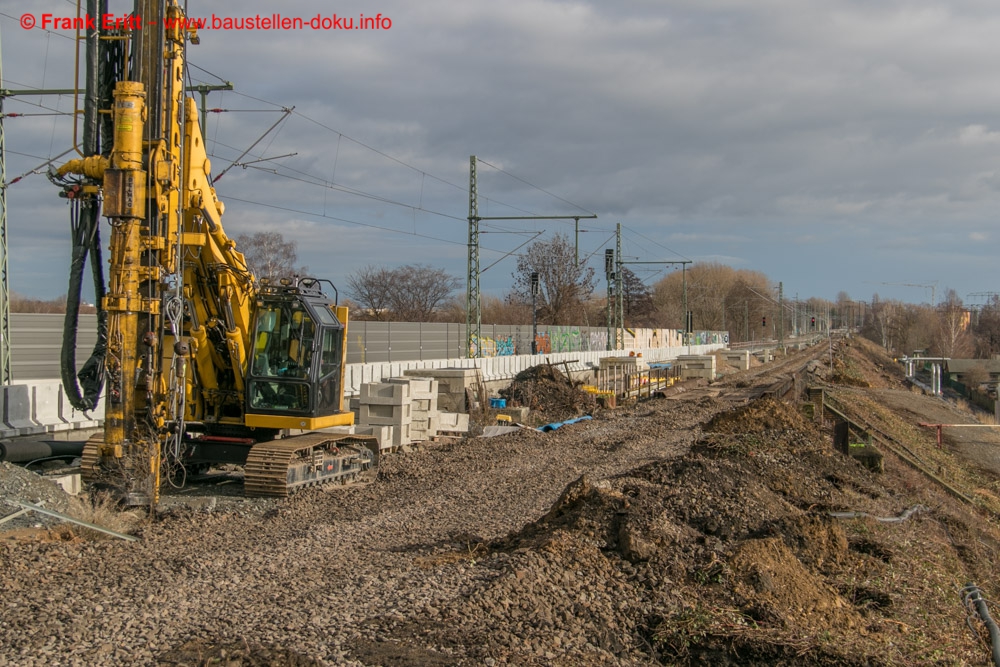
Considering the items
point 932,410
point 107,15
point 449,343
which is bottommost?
point 932,410

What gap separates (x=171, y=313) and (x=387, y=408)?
6964 mm

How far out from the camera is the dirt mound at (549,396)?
2770 centimetres

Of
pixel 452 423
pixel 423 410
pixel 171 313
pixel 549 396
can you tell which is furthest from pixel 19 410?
pixel 549 396

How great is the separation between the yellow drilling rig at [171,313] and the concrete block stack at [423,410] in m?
5.23

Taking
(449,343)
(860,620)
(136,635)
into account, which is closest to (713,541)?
(860,620)

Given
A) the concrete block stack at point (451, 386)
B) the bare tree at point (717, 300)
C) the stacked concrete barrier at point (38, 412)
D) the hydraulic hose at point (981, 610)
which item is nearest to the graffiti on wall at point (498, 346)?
the concrete block stack at point (451, 386)

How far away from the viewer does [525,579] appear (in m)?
6.70

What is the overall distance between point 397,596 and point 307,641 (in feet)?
3.65

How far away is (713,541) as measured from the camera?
26.2 feet

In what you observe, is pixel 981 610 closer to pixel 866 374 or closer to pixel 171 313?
pixel 171 313

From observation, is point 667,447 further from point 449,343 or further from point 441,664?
point 449,343

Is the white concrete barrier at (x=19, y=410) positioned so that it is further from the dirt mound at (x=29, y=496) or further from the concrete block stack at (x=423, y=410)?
the concrete block stack at (x=423, y=410)

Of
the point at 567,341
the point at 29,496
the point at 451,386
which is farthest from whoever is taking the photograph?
the point at 567,341

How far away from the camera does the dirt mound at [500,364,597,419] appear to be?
27.7 metres
